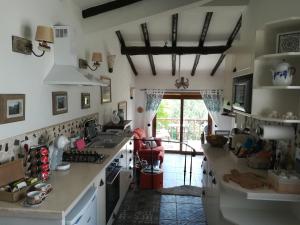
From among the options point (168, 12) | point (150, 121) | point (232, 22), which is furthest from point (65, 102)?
point (150, 121)

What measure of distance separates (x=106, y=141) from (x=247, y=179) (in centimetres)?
192

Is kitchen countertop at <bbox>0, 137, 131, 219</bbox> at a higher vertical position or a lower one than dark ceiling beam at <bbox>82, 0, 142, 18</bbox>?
lower

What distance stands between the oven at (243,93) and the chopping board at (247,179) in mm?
582

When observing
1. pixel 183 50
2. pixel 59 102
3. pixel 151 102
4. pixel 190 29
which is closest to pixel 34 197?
pixel 59 102

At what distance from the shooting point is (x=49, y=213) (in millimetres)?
1373

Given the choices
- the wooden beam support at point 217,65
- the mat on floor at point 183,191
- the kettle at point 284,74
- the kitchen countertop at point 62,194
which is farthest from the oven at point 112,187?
the wooden beam support at point 217,65

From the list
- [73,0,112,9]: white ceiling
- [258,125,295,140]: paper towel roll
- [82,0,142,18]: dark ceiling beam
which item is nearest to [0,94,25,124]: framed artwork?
[73,0,112,9]: white ceiling

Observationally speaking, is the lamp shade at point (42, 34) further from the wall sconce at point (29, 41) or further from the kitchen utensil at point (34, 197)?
the kitchen utensil at point (34, 197)

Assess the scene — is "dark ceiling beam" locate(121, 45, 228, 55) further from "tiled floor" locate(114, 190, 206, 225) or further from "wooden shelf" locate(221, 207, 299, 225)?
"wooden shelf" locate(221, 207, 299, 225)

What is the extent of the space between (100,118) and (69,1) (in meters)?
1.86

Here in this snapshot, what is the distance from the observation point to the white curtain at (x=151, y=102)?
24.5ft

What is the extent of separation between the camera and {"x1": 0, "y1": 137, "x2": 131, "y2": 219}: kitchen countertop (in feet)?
4.54

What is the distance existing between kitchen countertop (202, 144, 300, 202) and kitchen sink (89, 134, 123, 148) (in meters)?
1.17

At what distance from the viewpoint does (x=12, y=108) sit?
6.03 feet
